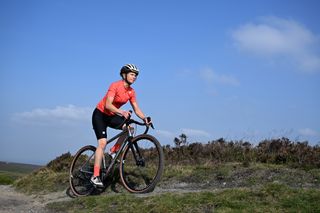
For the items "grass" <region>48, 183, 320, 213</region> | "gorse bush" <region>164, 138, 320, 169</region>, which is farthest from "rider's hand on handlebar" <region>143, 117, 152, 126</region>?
"gorse bush" <region>164, 138, 320, 169</region>

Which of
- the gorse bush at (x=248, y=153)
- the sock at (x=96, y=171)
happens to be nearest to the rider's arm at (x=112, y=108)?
the sock at (x=96, y=171)

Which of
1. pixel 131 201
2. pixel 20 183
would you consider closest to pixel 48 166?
pixel 20 183

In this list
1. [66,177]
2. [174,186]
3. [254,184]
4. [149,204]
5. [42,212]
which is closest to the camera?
[149,204]

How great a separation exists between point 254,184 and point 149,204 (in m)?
2.81

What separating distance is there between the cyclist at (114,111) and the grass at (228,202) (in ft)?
5.62

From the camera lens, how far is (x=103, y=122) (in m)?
8.78

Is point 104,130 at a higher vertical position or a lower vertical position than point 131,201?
higher

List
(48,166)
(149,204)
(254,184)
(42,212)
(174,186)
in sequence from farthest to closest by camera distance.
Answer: (48,166) < (174,186) < (254,184) < (42,212) < (149,204)

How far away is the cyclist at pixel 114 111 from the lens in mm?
8414

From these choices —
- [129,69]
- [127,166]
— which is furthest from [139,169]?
[129,69]

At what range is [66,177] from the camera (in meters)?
11.5

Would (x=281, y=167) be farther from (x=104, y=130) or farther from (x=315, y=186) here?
(x=104, y=130)

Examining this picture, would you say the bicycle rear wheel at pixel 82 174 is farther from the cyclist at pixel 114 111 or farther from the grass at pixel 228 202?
the grass at pixel 228 202

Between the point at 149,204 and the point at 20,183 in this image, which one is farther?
the point at 20,183
